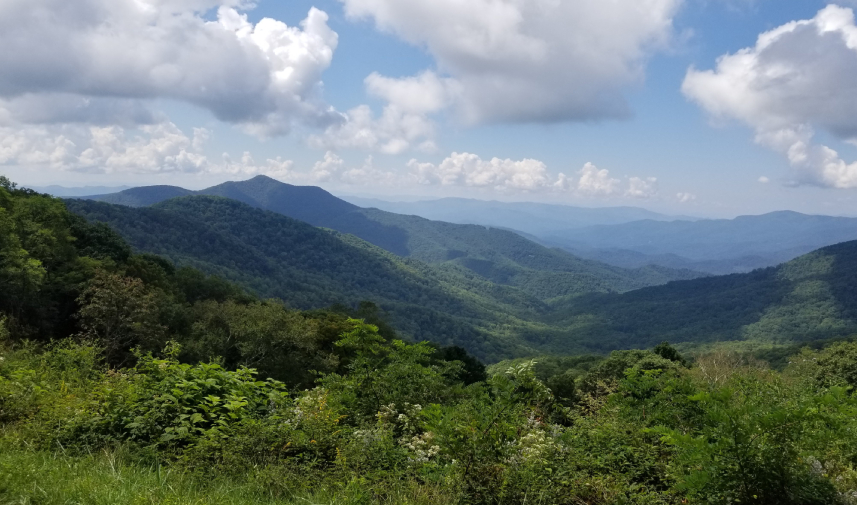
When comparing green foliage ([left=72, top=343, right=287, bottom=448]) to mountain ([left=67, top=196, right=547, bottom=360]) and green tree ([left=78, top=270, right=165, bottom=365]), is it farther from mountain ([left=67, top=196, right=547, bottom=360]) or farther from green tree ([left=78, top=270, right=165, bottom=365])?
mountain ([left=67, top=196, right=547, bottom=360])

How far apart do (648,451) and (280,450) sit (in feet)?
13.4

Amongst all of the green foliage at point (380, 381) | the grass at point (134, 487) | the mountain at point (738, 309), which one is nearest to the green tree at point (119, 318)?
the green foliage at point (380, 381)

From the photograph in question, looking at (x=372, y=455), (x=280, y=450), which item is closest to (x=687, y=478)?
(x=372, y=455)

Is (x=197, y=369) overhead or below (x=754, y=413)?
below

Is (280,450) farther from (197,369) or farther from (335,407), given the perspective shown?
(197,369)

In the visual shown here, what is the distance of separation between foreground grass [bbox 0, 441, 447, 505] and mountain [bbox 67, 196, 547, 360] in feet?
318

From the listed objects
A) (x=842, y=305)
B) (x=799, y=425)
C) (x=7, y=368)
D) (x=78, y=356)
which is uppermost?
(x=799, y=425)

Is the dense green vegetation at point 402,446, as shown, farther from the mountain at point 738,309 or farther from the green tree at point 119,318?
the mountain at point 738,309

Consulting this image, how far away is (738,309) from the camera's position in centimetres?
16450

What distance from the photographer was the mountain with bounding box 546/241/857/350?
140 meters

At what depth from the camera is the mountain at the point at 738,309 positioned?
458 ft

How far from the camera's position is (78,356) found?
9992 mm

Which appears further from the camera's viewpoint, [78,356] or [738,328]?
[738,328]

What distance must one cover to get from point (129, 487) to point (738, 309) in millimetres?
199631
